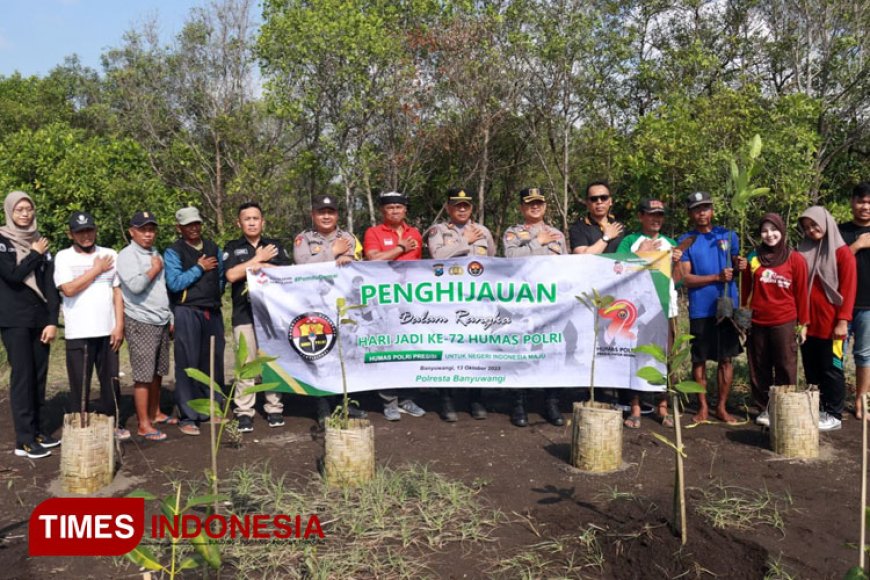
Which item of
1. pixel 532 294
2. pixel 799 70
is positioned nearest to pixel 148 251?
pixel 532 294

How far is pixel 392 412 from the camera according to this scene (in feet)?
20.1

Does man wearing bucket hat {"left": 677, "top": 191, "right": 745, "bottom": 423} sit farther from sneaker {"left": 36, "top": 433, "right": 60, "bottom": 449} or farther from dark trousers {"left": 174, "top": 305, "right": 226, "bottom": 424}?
sneaker {"left": 36, "top": 433, "right": 60, "bottom": 449}

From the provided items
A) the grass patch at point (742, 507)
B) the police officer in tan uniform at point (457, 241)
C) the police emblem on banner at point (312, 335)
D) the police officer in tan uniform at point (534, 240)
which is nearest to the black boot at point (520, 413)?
the police officer in tan uniform at point (534, 240)

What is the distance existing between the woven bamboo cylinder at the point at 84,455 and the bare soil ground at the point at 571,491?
14 cm

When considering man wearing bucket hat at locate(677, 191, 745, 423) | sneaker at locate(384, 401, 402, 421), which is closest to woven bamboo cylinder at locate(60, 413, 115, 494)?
sneaker at locate(384, 401, 402, 421)

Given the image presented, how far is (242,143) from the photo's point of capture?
22188 millimetres

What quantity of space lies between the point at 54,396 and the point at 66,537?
373cm

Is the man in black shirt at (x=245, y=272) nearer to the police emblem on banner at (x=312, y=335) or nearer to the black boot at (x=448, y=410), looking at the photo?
the police emblem on banner at (x=312, y=335)

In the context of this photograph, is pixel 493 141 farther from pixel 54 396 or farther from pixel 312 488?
pixel 312 488

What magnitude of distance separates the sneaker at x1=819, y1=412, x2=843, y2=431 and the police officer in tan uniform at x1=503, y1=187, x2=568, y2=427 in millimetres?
2067

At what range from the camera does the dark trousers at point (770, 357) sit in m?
5.54

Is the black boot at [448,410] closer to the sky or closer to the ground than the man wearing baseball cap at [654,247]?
closer to the ground

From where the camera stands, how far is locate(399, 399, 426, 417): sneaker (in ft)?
20.4

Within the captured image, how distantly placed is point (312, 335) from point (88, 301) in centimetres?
176
